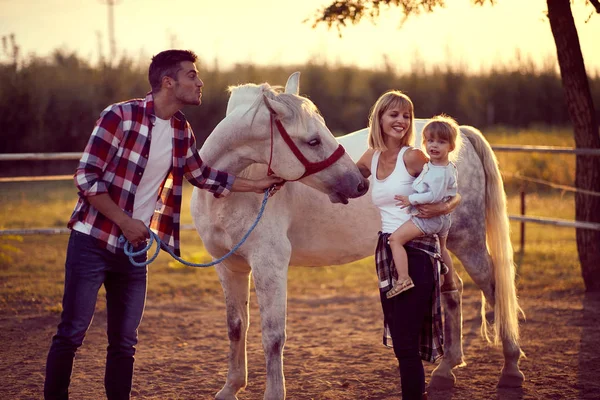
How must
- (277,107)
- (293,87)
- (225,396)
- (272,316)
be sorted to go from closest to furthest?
(277,107), (272,316), (293,87), (225,396)

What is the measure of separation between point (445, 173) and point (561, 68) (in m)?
→ 3.81

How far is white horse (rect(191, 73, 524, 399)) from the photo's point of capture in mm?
3014

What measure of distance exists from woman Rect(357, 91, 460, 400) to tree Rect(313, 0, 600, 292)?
292cm

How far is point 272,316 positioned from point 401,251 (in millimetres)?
776

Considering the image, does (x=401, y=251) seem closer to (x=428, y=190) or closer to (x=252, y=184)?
(x=428, y=190)

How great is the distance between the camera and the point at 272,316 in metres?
3.18

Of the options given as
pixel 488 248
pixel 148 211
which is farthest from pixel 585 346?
pixel 148 211

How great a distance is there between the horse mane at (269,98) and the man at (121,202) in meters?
0.36

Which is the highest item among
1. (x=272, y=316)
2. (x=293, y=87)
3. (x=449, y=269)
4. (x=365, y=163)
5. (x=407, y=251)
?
(x=293, y=87)

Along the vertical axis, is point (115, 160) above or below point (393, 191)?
above

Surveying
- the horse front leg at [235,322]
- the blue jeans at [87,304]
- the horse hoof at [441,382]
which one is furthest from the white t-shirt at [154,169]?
the horse hoof at [441,382]

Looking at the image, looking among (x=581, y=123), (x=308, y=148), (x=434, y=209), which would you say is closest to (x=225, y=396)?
(x=308, y=148)

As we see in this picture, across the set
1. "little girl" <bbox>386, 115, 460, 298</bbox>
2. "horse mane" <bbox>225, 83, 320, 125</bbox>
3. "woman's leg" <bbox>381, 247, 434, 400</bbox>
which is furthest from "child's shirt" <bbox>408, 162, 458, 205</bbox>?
"horse mane" <bbox>225, 83, 320, 125</bbox>

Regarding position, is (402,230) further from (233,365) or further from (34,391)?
(34,391)
